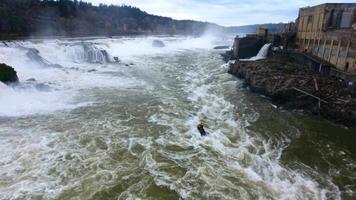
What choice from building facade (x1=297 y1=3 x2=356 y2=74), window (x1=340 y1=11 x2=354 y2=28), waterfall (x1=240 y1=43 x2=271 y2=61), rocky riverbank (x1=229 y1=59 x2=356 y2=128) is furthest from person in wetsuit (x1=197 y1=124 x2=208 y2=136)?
waterfall (x1=240 y1=43 x2=271 y2=61)

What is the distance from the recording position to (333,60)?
1945 centimetres

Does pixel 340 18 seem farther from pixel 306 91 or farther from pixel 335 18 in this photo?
pixel 306 91

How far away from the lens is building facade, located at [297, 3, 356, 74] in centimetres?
1766

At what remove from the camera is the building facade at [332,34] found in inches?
695

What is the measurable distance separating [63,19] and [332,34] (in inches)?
2093

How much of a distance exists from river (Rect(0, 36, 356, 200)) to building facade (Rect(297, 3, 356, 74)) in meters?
→ 6.77

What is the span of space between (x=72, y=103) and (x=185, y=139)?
7477 mm

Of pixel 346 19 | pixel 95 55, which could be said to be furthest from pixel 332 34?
pixel 95 55

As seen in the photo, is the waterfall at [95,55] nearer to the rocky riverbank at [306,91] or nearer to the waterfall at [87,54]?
the waterfall at [87,54]

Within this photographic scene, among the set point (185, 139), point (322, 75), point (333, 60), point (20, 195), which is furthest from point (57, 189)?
point (333, 60)

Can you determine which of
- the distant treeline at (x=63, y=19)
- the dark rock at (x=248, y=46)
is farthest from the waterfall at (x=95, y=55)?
the dark rock at (x=248, y=46)

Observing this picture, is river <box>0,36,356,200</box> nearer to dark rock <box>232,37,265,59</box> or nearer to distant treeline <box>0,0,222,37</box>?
dark rock <box>232,37,265,59</box>

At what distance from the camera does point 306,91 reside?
15641 millimetres

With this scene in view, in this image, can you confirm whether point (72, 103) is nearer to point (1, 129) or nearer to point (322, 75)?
point (1, 129)
